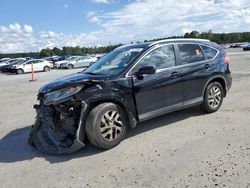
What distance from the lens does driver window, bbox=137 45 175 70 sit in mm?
5713

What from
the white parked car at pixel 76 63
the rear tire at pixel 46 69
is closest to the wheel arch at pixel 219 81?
the rear tire at pixel 46 69

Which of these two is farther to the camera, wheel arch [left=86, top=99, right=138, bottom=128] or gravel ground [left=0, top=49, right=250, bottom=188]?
wheel arch [left=86, top=99, right=138, bottom=128]

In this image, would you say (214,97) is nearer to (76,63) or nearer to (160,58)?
(160,58)

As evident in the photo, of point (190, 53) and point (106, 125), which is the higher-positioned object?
point (190, 53)

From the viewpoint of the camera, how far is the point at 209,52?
6.91 m

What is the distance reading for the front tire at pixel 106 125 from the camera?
4914mm

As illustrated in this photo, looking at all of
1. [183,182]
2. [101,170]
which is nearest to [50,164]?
[101,170]

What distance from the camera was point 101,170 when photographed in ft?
14.2

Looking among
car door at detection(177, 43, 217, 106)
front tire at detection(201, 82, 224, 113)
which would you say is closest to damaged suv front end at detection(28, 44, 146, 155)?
car door at detection(177, 43, 217, 106)

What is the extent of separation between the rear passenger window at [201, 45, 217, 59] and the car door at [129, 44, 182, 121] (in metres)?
1.04

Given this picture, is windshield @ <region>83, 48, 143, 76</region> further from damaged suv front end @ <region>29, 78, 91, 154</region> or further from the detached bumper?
the detached bumper

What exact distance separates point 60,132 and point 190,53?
3249mm

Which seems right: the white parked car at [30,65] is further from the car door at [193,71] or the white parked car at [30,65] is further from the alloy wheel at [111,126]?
the alloy wheel at [111,126]

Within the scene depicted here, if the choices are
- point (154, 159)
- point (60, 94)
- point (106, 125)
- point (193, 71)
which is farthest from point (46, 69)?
point (154, 159)
